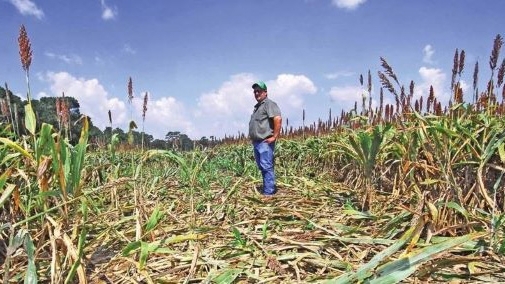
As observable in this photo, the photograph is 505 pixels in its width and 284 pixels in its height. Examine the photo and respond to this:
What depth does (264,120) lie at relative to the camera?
5.37 m

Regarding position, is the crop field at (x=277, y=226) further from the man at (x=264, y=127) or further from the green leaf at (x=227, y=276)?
the man at (x=264, y=127)

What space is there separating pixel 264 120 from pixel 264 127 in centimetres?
10

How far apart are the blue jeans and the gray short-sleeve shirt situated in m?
0.12

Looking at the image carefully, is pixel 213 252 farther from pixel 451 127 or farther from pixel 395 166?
pixel 395 166

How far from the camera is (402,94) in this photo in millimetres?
A: 2510

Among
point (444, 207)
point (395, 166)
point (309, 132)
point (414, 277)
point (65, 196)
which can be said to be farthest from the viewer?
point (309, 132)

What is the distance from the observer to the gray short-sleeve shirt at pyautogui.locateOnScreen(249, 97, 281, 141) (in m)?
5.33

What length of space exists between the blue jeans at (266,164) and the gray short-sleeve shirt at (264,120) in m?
0.12

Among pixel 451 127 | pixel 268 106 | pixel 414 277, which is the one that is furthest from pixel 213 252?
pixel 268 106

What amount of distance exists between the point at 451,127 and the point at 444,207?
0.83m

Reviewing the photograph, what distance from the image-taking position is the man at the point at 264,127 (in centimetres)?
527

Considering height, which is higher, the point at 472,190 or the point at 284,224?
the point at 472,190

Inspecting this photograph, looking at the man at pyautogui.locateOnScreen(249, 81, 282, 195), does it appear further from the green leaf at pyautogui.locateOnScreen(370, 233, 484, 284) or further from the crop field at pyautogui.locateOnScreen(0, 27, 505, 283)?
the green leaf at pyautogui.locateOnScreen(370, 233, 484, 284)

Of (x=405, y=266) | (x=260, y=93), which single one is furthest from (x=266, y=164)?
(x=405, y=266)
